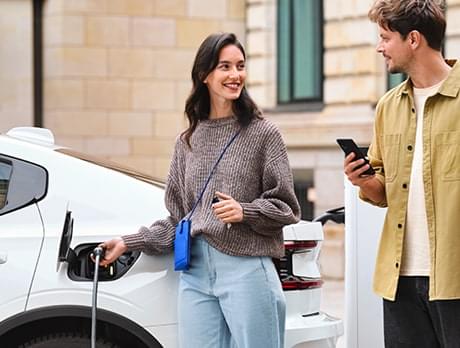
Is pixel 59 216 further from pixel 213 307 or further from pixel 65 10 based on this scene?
pixel 65 10

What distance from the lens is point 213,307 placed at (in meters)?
4.50

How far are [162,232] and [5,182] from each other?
76 centimetres

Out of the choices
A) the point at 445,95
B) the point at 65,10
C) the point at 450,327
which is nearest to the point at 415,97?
the point at 445,95

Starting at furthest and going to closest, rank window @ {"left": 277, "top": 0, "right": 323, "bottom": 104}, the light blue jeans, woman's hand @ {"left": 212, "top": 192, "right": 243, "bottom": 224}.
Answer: window @ {"left": 277, "top": 0, "right": 323, "bottom": 104}, the light blue jeans, woman's hand @ {"left": 212, "top": 192, "right": 243, "bottom": 224}

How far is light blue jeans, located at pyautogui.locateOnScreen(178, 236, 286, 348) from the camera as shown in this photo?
14.4 feet

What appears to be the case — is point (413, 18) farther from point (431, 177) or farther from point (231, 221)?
point (231, 221)

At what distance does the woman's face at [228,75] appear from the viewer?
4516 millimetres

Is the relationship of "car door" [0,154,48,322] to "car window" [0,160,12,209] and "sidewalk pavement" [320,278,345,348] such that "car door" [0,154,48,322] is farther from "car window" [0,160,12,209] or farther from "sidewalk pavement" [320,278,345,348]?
"sidewalk pavement" [320,278,345,348]

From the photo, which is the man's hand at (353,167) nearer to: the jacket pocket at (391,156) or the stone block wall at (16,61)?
the jacket pocket at (391,156)

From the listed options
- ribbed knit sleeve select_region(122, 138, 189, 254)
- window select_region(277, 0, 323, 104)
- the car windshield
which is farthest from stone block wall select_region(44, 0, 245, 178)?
ribbed knit sleeve select_region(122, 138, 189, 254)

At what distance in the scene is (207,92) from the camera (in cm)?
465

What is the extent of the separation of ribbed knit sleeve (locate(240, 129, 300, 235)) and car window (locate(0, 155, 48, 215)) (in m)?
1.02

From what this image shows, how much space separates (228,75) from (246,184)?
16.9 inches

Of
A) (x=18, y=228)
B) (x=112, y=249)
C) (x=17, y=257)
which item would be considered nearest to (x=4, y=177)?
(x=18, y=228)
